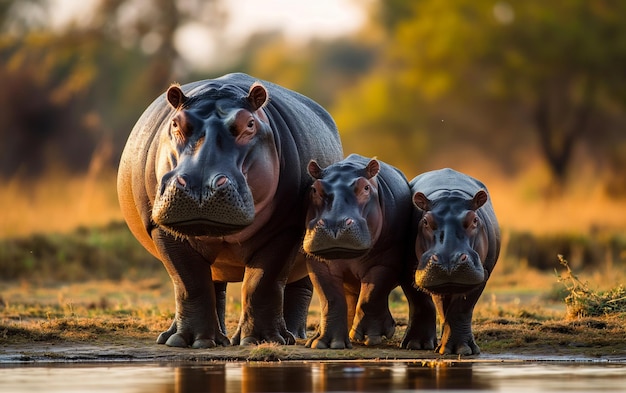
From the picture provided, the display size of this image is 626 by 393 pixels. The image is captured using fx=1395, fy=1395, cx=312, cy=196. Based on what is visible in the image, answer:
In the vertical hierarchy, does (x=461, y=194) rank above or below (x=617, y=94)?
below

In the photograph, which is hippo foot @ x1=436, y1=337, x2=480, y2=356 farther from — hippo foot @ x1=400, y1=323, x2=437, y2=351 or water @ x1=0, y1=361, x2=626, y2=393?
water @ x1=0, y1=361, x2=626, y2=393

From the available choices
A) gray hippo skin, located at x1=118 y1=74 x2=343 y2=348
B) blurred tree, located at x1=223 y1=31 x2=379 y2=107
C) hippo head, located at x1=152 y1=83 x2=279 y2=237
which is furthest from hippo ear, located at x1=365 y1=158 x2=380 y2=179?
blurred tree, located at x1=223 y1=31 x2=379 y2=107

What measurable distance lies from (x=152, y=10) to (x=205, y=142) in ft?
85.8

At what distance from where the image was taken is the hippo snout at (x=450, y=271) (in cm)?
861

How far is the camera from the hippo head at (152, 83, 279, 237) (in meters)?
8.08

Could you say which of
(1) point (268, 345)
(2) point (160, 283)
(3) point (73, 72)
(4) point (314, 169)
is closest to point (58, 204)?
(2) point (160, 283)

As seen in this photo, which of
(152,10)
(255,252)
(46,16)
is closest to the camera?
(255,252)

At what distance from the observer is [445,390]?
6605 mm

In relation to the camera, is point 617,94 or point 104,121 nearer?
point 617,94

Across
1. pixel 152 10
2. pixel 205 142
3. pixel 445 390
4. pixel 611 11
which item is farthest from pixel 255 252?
pixel 611 11

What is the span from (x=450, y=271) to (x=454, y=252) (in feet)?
0.45

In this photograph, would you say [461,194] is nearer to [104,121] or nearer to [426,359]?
[426,359]

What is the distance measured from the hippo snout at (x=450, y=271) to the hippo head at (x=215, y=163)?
1103 mm

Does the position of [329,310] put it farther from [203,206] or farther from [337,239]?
[203,206]
